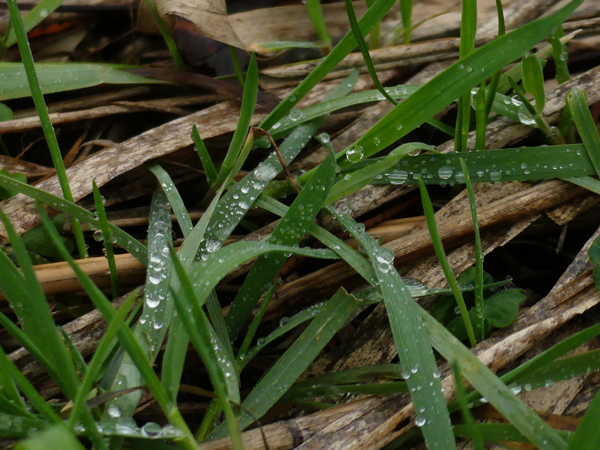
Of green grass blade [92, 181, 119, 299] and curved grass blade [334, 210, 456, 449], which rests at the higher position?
green grass blade [92, 181, 119, 299]

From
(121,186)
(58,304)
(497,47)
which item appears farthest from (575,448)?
(121,186)

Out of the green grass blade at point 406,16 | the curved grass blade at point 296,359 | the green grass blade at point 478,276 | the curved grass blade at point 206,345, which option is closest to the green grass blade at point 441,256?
the green grass blade at point 478,276

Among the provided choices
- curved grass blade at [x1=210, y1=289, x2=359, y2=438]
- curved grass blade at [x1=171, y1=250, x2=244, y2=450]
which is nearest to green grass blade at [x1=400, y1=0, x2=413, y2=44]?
curved grass blade at [x1=210, y1=289, x2=359, y2=438]

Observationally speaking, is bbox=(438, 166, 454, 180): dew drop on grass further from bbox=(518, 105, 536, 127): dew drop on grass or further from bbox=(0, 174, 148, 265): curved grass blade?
bbox=(0, 174, 148, 265): curved grass blade

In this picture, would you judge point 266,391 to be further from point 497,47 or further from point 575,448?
point 497,47

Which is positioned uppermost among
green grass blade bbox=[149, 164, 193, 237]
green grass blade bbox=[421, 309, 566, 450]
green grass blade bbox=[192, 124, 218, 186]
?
green grass blade bbox=[192, 124, 218, 186]

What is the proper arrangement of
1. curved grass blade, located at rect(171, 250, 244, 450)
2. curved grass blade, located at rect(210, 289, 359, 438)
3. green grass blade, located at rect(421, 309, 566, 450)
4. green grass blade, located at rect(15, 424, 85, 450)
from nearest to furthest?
green grass blade, located at rect(15, 424, 85, 450), curved grass blade, located at rect(171, 250, 244, 450), green grass blade, located at rect(421, 309, 566, 450), curved grass blade, located at rect(210, 289, 359, 438)

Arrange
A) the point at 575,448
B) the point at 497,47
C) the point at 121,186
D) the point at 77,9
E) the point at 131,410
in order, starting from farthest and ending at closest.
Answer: the point at 77,9
the point at 121,186
the point at 497,47
the point at 131,410
the point at 575,448
